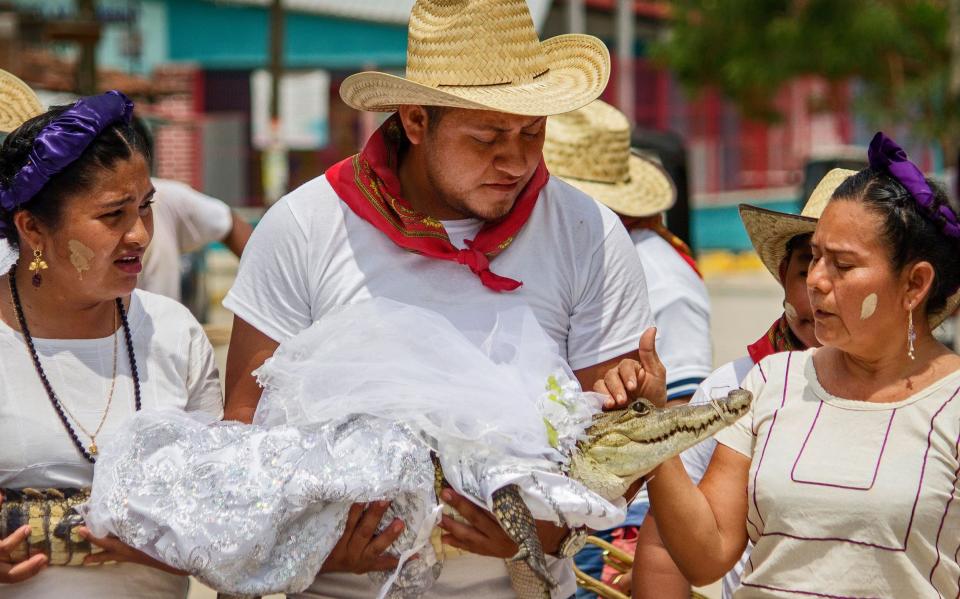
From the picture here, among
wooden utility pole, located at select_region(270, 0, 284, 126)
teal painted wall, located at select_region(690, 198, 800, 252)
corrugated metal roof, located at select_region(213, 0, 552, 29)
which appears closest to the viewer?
wooden utility pole, located at select_region(270, 0, 284, 126)

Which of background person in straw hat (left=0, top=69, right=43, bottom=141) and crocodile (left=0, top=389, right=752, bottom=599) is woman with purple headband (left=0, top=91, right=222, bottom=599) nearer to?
crocodile (left=0, top=389, right=752, bottom=599)

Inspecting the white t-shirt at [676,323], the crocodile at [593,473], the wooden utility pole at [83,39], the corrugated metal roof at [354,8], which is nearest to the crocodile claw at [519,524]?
the crocodile at [593,473]

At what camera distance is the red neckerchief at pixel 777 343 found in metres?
3.32

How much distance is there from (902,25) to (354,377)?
25084 mm

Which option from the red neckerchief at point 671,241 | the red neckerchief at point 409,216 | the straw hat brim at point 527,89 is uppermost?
the straw hat brim at point 527,89

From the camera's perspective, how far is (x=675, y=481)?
272cm

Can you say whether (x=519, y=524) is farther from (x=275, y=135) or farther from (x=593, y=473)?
(x=275, y=135)

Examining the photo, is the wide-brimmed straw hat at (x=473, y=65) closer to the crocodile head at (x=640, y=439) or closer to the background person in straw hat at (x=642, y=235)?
the crocodile head at (x=640, y=439)

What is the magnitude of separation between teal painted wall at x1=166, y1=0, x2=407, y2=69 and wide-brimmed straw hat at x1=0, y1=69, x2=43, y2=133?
873 inches

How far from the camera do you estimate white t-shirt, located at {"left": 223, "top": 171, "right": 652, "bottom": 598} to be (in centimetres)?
279

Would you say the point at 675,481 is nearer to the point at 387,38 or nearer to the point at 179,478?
the point at 179,478

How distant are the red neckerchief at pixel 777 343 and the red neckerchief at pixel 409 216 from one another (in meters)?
0.80

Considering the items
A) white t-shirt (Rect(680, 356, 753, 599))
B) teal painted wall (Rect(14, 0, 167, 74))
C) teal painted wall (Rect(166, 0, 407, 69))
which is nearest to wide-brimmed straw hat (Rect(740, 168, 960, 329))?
white t-shirt (Rect(680, 356, 753, 599))

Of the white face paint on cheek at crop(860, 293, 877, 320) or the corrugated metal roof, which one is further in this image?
the corrugated metal roof
